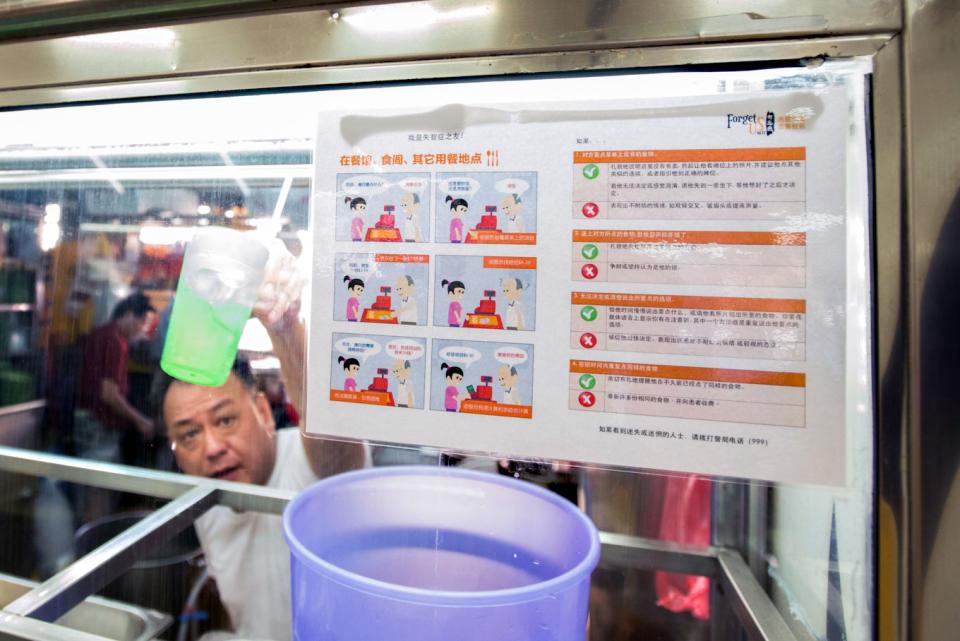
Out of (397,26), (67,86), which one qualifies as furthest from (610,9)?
(67,86)

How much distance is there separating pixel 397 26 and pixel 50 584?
92 centimetres

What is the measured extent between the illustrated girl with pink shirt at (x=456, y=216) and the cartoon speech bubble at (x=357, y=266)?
107 millimetres

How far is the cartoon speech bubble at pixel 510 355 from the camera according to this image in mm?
530

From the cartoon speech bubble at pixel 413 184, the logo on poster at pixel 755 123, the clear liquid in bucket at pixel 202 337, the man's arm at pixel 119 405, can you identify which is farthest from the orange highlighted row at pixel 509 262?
the man's arm at pixel 119 405

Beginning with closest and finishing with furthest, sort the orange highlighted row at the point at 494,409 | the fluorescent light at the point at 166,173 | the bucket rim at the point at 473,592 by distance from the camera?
the bucket rim at the point at 473,592
the orange highlighted row at the point at 494,409
the fluorescent light at the point at 166,173

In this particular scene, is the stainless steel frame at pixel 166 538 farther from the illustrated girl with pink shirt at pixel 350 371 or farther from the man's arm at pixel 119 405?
the illustrated girl with pink shirt at pixel 350 371

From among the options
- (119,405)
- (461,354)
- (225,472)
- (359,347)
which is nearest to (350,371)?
(359,347)

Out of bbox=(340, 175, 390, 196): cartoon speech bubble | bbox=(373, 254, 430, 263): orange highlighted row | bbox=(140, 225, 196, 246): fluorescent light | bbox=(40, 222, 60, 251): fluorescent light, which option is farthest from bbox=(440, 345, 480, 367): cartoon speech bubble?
bbox=(40, 222, 60, 251): fluorescent light

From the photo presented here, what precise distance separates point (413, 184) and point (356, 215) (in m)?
0.08

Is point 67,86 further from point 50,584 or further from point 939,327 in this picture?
point 939,327

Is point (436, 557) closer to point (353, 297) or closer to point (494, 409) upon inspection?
point (494, 409)

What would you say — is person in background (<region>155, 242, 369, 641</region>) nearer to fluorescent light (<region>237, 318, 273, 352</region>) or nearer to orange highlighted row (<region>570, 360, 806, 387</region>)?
fluorescent light (<region>237, 318, 273, 352</region>)

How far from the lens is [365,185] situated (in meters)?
0.57

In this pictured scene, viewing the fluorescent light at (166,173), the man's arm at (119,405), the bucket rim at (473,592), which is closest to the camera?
the bucket rim at (473,592)
